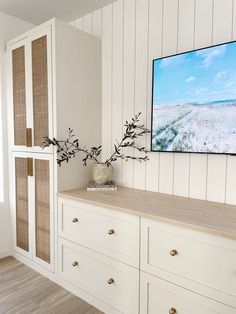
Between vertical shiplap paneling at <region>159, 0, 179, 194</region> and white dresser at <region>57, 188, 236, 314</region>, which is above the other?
vertical shiplap paneling at <region>159, 0, 179, 194</region>

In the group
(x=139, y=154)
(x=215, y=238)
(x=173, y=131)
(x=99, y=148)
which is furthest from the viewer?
(x=99, y=148)

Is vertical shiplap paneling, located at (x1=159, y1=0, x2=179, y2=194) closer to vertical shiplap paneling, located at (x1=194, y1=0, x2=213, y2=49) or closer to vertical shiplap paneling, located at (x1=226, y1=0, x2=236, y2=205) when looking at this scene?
vertical shiplap paneling, located at (x1=194, y1=0, x2=213, y2=49)

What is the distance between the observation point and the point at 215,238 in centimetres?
125

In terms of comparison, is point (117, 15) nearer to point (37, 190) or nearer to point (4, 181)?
point (37, 190)

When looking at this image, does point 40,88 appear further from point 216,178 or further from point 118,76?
point 216,178

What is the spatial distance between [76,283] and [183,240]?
1.10 meters

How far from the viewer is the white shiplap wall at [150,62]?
1.76 m

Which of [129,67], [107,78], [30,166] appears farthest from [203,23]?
[30,166]

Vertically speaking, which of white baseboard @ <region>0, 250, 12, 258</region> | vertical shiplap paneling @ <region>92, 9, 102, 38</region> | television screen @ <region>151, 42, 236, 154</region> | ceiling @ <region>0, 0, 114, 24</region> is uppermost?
ceiling @ <region>0, 0, 114, 24</region>

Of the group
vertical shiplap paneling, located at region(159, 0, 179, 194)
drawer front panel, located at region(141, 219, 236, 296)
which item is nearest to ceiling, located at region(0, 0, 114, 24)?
vertical shiplap paneling, located at region(159, 0, 179, 194)

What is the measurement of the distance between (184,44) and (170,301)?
1801 mm

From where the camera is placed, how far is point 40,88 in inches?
85.8

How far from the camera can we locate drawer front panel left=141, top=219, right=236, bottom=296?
123 centimetres

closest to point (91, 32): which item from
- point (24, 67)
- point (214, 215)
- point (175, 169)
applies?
point (24, 67)
